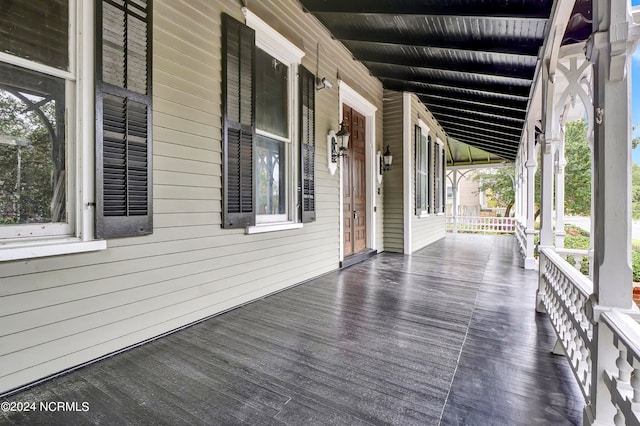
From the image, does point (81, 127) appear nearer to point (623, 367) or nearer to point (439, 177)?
point (623, 367)

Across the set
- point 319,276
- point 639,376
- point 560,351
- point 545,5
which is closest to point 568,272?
point 560,351

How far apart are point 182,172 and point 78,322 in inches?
51.9

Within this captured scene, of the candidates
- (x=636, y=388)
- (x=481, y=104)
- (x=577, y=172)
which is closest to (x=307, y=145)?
(x=636, y=388)

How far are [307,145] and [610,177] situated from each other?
324 cm

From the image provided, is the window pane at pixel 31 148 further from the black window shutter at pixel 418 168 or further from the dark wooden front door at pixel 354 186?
the black window shutter at pixel 418 168

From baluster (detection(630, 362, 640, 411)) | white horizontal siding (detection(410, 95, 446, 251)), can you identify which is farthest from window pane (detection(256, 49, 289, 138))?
white horizontal siding (detection(410, 95, 446, 251))

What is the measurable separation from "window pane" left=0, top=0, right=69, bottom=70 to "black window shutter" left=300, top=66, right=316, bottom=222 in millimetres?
2549

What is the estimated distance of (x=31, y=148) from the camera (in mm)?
1848

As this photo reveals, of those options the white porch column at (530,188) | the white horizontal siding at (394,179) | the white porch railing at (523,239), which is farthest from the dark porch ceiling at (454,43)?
the white porch railing at (523,239)

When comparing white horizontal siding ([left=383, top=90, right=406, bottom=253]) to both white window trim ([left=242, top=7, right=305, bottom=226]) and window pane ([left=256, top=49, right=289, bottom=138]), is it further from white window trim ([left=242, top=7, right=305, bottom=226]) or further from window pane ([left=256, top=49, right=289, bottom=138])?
window pane ([left=256, top=49, right=289, bottom=138])

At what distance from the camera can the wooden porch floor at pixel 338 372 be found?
61.7 inches

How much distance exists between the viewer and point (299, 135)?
404 cm

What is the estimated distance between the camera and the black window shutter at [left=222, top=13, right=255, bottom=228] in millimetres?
2947

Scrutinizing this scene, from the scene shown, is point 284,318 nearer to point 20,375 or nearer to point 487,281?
point 20,375
